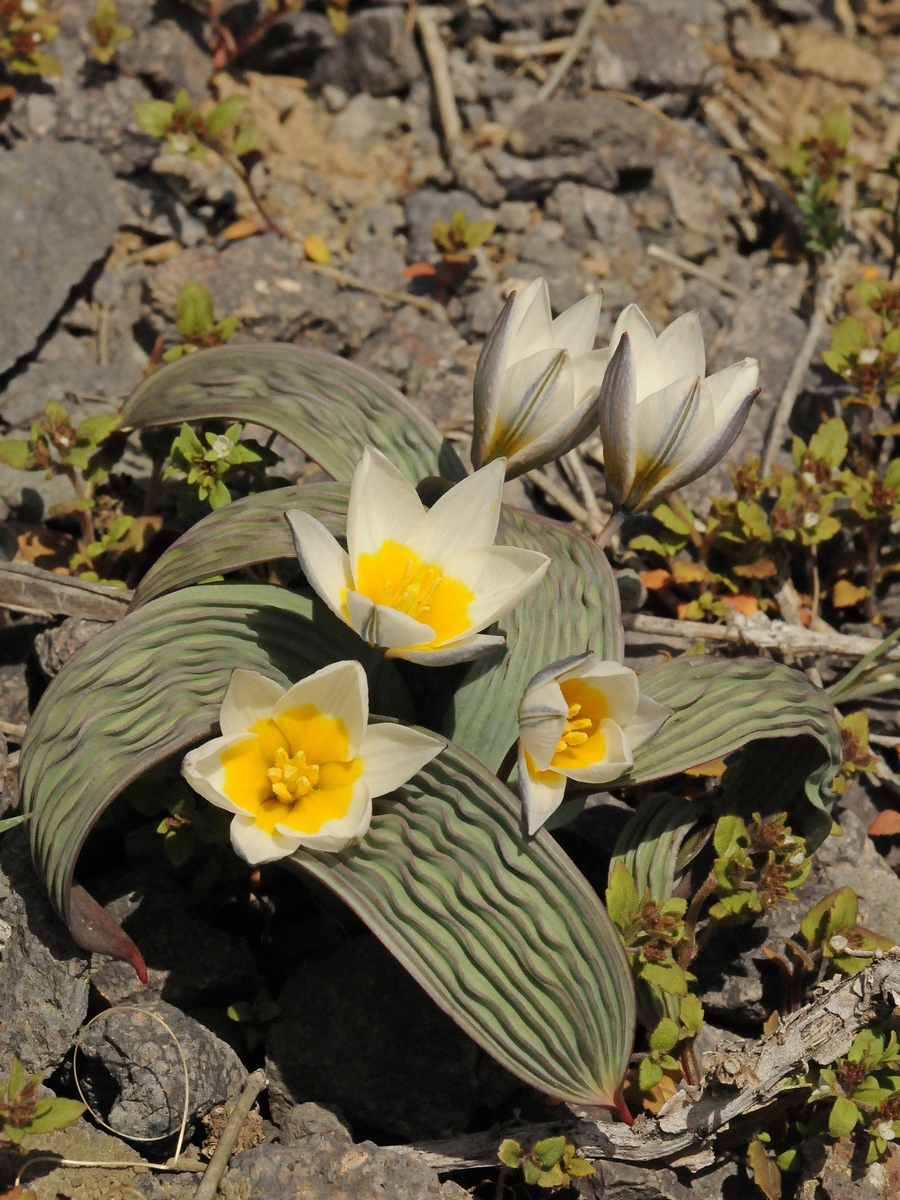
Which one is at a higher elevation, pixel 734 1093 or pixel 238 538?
pixel 238 538

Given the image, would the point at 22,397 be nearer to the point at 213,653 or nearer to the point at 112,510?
the point at 112,510

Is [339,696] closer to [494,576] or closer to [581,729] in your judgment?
[494,576]

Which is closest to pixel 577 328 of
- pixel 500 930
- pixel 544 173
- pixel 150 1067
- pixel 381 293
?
pixel 500 930

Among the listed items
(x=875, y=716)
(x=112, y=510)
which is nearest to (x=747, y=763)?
(x=875, y=716)

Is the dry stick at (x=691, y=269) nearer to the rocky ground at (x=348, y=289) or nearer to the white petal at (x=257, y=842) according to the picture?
the rocky ground at (x=348, y=289)

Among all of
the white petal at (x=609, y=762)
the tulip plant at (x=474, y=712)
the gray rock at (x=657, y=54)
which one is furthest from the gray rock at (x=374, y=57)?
the white petal at (x=609, y=762)

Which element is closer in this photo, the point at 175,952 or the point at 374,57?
the point at 175,952

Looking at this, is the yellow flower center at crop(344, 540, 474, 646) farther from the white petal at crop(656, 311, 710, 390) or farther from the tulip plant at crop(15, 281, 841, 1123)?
the white petal at crop(656, 311, 710, 390)

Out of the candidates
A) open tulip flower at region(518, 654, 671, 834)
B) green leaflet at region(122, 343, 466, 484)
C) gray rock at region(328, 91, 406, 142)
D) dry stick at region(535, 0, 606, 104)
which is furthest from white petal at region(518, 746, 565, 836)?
dry stick at region(535, 0, 606, 104)
